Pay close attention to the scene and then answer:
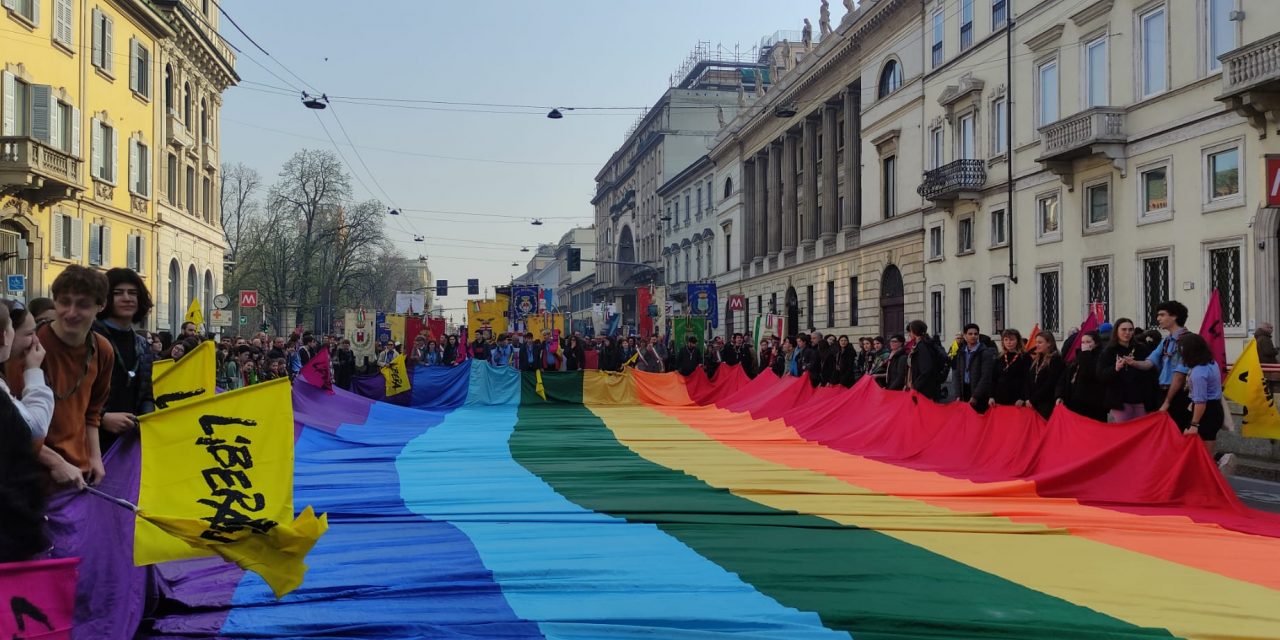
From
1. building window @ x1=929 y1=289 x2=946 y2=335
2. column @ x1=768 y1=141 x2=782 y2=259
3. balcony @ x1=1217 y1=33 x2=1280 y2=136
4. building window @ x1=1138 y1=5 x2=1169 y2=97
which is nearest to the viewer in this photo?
balcony @ x1=1217 y1=33 x2=1280 y2=136

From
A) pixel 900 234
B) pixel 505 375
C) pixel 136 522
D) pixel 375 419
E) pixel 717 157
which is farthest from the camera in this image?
pixel 717 157

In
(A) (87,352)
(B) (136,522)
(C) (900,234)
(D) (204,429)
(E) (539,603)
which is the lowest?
(E) (539,603)

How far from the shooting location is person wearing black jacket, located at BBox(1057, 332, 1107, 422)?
460 inches

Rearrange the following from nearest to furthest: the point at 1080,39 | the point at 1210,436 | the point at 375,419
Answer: the point at 1210,436
the point at 375,419
the point at 1080,39

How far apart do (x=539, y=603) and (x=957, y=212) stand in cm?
3291

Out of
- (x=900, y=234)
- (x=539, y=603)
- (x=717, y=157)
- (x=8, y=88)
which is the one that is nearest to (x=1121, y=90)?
(x=900, y=234)

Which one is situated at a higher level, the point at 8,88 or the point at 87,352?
the point at 8,88

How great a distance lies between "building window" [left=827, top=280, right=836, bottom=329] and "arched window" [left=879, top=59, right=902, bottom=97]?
32.3 feet

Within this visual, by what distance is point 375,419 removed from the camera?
1888cm

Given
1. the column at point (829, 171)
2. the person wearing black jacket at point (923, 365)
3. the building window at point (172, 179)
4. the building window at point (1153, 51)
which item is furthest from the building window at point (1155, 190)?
the building window at point (172, 179)

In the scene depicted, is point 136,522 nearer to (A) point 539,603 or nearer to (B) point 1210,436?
(A) point 539,603

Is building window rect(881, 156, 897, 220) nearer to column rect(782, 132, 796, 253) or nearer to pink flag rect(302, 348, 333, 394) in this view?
column rect(782, 132, 796, 253)

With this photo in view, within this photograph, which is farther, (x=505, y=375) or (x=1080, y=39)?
(x=1080, y=39)

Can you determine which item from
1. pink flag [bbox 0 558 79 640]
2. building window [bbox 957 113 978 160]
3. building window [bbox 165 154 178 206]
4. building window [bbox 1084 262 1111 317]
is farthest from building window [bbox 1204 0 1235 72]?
building window [bbox 165 154 178 206]
